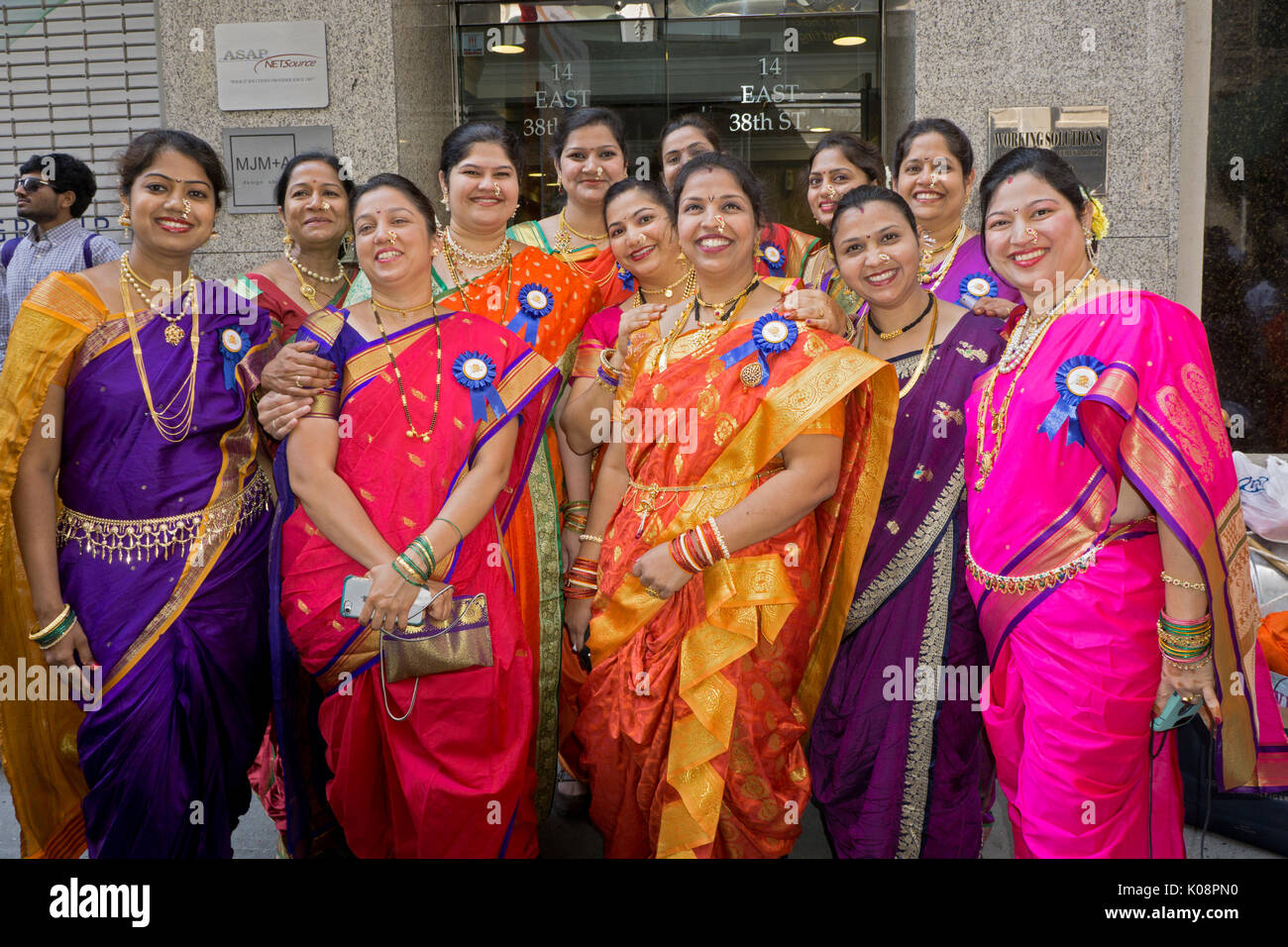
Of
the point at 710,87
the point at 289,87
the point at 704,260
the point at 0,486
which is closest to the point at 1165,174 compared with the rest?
the point at 710,87

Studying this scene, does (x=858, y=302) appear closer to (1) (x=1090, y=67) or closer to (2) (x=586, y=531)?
(2) (x=586, y=531)

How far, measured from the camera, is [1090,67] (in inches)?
178

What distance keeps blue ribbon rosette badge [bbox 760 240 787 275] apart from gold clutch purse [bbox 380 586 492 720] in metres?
1.51

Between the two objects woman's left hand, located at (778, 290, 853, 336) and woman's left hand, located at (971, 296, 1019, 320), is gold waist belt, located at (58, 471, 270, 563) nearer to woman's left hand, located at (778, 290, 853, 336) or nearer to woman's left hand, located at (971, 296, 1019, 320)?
woman's left hand, located at (778, 290, 853, 336)

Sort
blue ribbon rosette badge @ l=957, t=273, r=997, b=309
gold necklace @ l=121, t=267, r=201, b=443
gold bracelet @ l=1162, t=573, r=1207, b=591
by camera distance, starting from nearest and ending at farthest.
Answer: gold bracelet @ l=1162, t=573, r=1207, b=591
gold necklace @ l=121, t=267, r=201, b=443
blue ribbon rosette badge @ l=957, t=273, r=997, b=309

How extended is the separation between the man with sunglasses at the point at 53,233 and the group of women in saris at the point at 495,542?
2112 millimetres

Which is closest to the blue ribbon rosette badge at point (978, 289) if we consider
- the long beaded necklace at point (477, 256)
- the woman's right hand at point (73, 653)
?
the long beaded necklace at point (477, 256)

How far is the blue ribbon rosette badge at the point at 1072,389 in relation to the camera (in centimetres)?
197

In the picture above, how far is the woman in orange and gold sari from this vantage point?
230 centimetres

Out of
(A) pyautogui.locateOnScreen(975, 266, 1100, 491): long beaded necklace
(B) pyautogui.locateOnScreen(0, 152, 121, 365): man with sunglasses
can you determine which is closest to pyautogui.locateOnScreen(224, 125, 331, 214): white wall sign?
(B) pyautogui.locateOnScreen(0, 152, 121, 365): man with sunglasses

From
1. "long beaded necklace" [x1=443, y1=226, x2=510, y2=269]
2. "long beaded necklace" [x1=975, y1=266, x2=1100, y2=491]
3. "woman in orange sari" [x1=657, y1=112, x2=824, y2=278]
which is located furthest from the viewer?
"woman in orange sari" [x1=657, y1=112, x2=824, y2=278]

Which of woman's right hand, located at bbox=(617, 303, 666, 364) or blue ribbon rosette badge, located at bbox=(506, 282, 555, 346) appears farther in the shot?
blue ribbon rosette badge, located at bbox=(506, 282, 555, 346)

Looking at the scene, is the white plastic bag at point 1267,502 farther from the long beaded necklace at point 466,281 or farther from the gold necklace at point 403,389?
the gold necklace at point 403,389

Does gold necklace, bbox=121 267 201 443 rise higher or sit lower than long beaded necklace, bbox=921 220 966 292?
lower
